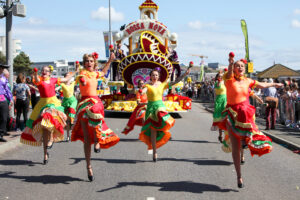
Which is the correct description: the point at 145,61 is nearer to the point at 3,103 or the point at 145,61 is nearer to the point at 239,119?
the point at 3,103

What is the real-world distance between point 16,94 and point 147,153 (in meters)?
5.21

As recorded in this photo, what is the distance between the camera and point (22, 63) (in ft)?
232

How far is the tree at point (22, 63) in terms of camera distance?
7001 cm

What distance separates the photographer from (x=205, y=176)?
20.1ft

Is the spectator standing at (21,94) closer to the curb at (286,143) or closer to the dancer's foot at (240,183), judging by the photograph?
the curb at (286,143)

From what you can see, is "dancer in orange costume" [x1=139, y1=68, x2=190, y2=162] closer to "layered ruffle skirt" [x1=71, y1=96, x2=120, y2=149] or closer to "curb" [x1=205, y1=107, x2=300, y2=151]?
"layered ruffle skirt" [x1=71, y1=96, x2=120, y2=149]

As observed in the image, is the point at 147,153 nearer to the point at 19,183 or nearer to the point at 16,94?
the point at 19,183

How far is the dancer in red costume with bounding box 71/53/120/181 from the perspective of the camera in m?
5.87

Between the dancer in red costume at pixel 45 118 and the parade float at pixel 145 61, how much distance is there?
1027 centimetres

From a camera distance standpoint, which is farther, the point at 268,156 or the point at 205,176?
the point at 268,156

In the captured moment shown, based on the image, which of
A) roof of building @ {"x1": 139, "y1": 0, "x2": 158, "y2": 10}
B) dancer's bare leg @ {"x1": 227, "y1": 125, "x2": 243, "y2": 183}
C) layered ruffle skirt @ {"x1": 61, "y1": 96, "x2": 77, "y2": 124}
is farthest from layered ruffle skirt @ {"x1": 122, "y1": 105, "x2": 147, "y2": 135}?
roof of building @ {"x1": 139, "y1": 0, "x2": 158, "y2": 10}

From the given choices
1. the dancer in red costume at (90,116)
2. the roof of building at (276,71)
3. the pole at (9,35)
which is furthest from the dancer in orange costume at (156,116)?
the roof of building at (276,71)

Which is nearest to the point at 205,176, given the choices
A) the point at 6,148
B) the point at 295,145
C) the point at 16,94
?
the point at 295,145

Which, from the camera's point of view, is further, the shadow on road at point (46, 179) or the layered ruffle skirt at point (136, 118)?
the layered ruffle skirt at point (136, 118)
